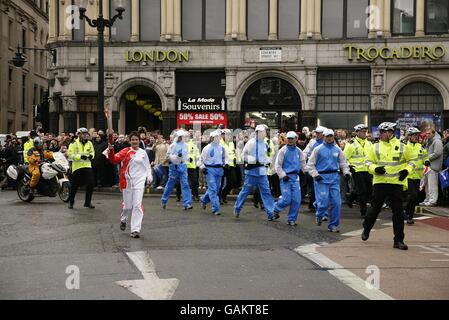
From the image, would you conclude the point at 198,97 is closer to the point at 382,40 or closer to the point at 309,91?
the point at 309,91

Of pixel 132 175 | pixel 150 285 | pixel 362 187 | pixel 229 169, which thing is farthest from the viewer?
pixel 229 169

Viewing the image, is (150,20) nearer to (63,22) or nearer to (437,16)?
(63,22)

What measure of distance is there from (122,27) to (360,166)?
18.2 meters

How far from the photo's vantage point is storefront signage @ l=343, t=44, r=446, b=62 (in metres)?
28.6

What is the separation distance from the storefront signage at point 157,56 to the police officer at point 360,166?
15.4 meters

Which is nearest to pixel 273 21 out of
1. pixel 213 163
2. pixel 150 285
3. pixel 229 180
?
pixel 229 180

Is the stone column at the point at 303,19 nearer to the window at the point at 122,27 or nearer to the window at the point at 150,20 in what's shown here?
the window at the point at 150,20

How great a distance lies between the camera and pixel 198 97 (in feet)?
99.1

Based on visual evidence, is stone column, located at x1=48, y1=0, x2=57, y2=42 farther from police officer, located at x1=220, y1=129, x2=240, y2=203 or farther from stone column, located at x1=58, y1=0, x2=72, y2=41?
police officer, located at x1=220, y1=129, x2=240, y2=203

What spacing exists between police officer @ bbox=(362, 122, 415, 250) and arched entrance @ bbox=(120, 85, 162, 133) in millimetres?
21226

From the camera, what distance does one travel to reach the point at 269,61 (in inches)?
1169

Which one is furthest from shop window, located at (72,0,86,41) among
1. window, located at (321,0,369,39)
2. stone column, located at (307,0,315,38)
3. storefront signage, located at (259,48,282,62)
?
window, located at (321,0,369,39)
